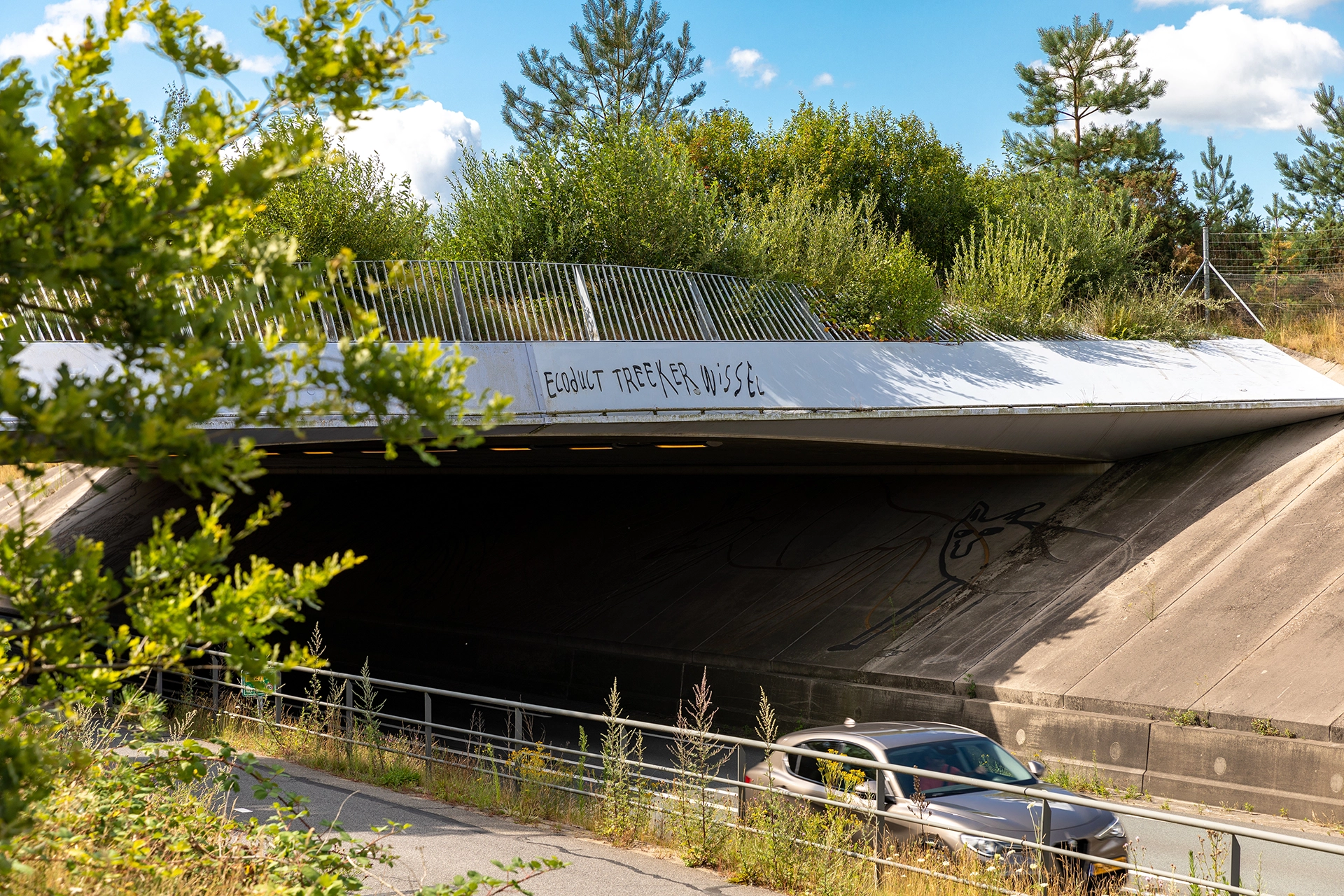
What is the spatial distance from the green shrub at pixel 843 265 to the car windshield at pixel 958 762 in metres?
10.4

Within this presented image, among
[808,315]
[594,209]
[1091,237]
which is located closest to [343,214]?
[594,209]

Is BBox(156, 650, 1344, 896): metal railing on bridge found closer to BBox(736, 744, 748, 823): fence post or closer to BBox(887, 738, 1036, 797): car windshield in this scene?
BBox(736, 744, 748, 823): fence post

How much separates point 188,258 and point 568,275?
12904 millimetres

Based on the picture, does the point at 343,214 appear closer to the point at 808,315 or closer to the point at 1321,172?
the point at 808,315

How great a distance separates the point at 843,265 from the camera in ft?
66.8

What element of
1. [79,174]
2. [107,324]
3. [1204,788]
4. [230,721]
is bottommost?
[1204,788]

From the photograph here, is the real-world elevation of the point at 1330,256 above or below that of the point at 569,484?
above

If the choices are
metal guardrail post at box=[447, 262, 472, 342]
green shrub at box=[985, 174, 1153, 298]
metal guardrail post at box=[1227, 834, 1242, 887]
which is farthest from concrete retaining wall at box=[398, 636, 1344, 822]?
green shrub at box=[985, 174, 1153, 298]

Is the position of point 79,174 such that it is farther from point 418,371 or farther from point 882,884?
point 882,884

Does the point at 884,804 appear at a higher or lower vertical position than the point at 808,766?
A: higher

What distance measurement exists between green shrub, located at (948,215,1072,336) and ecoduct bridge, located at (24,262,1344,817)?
4.40 feet

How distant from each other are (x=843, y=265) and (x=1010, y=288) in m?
3.59

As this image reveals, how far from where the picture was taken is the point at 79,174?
276 cm

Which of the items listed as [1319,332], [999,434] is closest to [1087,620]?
[999,434]
